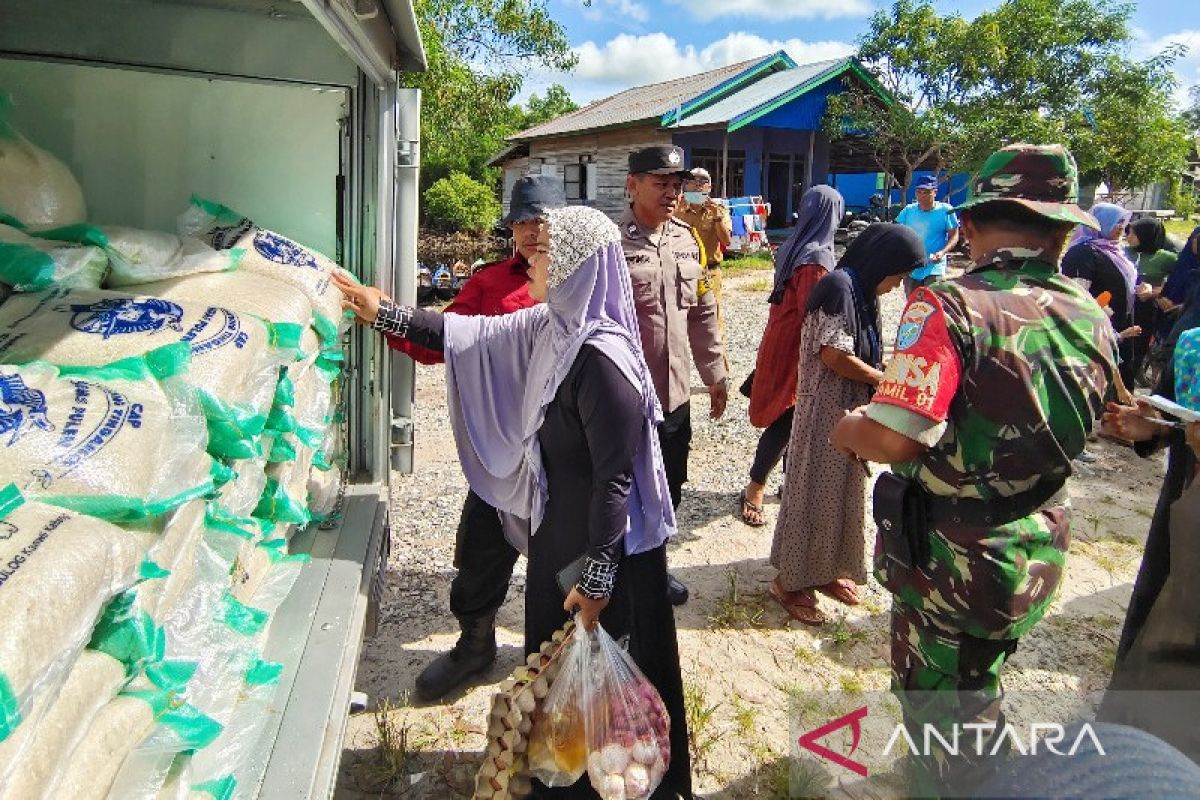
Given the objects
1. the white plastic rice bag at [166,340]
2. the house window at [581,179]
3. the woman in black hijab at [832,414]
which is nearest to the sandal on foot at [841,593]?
the woman in black hijab at [832,414]

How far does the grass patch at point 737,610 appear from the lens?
345 cm

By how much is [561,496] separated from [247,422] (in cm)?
81

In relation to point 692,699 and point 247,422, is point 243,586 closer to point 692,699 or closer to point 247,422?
point 247,422

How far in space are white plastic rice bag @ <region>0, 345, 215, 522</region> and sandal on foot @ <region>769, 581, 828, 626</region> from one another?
265 centimetres

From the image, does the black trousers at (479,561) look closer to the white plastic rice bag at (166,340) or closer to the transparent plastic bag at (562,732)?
the transparent plastic bag at (562,732)

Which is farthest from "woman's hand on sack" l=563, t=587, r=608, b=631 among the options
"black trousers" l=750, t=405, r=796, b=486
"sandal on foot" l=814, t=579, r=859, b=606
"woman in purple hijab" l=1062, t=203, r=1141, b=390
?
"woman in purple hijab" l=1062, t=203, r=1141, b=390

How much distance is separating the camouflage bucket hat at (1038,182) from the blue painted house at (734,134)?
14352mm

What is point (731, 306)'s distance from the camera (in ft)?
37.9

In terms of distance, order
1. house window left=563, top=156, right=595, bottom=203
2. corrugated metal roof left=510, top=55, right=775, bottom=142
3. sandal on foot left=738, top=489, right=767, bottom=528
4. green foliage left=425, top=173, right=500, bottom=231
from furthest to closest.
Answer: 1. house window left=563, top=156, right=595, bottom=203
2. corrugated metal roof left=510, top=55, right=775, bottom=142
3. green foliage left=425, top=173, right=500, bottom=231
4. sandal on foot left=738, top=489, right=767, bottom=528

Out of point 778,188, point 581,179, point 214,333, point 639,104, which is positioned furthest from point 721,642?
point 639,104

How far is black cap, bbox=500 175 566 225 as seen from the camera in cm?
266

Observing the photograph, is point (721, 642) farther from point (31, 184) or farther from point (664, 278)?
point (31, 184)

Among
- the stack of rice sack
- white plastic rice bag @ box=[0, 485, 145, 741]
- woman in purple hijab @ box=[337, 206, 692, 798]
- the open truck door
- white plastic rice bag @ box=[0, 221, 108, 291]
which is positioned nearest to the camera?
white plastic rice bag @ box=[0, 485, 145, 741]

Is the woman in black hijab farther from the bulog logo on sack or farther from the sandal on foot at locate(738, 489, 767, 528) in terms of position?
the bulog logo on sack
